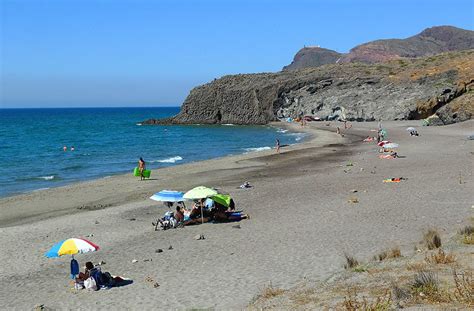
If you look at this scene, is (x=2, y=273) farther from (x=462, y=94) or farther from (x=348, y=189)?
(x=462, y=94)

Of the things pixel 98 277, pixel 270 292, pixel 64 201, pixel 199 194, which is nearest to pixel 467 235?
pixel 270 292

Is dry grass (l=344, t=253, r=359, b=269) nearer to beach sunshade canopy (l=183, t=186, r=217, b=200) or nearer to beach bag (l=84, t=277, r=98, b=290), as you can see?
A: beach bag (l=84, t=277, r=98, b=290)

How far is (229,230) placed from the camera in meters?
17.2

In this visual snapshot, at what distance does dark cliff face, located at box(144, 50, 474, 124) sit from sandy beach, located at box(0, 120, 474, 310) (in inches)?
1432

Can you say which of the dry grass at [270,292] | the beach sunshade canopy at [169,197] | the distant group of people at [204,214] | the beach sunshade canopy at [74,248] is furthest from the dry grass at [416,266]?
the beach sunshade canopy at [169,197]

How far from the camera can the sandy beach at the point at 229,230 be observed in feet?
39.0

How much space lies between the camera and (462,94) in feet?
211

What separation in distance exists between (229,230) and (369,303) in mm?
9276

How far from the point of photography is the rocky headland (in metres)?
67.6

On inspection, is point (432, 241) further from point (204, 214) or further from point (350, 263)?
point (204, 214)

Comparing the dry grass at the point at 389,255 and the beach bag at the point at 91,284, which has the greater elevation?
the dry grass at the point at 389,255

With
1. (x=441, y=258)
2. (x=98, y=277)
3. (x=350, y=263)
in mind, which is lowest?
(x=98, y=277)

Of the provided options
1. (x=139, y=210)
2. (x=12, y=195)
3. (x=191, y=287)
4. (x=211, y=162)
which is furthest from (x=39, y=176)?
(x=191, y=287)

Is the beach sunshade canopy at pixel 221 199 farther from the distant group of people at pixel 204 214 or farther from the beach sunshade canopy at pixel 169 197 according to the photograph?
the beach sunshade canopy at pixel 169 197
